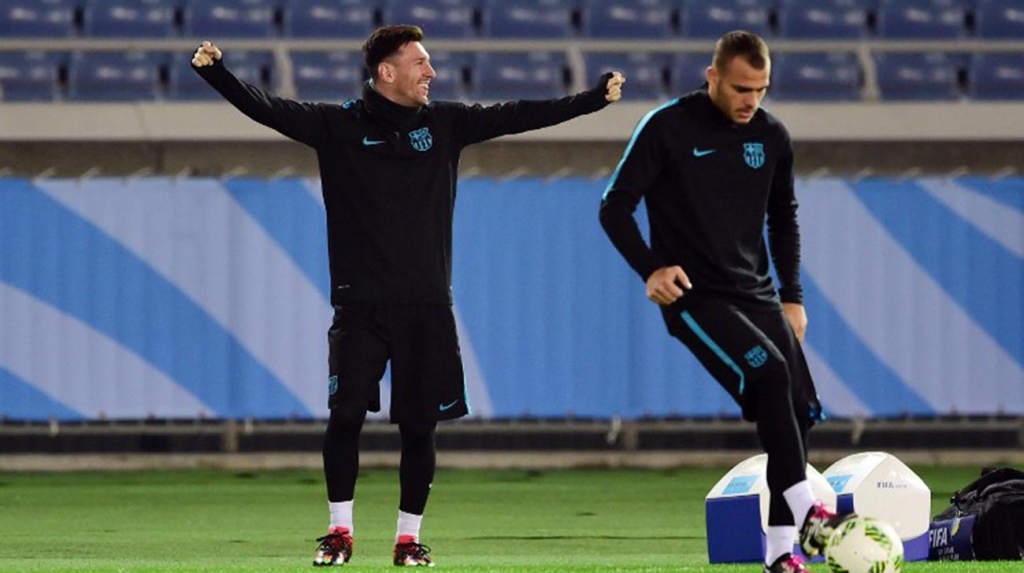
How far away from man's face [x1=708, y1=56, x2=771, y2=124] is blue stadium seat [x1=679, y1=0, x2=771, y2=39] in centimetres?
1214

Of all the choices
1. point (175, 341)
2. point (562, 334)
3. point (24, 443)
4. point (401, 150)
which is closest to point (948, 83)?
point (562, 334)

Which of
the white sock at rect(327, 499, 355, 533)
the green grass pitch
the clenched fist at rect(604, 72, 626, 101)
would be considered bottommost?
the green grass pitch

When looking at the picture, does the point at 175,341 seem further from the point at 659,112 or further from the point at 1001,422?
the point at 659,112

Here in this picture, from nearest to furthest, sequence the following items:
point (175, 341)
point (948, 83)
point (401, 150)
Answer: point (401, 150), point (175, 341), point (948, 83)

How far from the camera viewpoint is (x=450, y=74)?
54.4 feet

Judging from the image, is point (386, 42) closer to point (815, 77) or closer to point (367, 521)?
point (367, 521)

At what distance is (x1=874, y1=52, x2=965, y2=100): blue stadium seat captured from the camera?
17.0 m

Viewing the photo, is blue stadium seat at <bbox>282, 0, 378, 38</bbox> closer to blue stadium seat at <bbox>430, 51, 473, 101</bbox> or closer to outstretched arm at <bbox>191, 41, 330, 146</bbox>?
blue stadium seat at <bbox>430, 51, 473, 101</bbox>

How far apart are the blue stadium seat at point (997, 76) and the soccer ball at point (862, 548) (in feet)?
39.3

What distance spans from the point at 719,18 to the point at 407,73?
11.4 metres

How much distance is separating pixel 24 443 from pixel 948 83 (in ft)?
28.0

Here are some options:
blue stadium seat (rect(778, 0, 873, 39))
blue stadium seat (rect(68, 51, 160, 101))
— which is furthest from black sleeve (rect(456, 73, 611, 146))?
blue stadium seat (rect(778, 0, 873, 39))

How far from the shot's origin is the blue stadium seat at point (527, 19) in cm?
1762

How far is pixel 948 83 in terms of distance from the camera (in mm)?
17141
